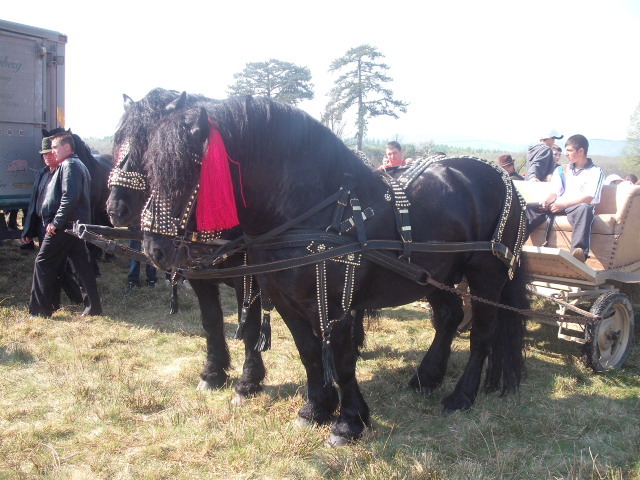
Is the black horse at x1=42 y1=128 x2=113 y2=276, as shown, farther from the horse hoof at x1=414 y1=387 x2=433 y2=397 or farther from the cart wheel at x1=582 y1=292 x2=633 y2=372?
the cart wheel at x1=582 y1=292 x2=633 y2=372

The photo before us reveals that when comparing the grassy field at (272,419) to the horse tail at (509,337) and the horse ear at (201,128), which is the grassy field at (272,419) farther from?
the horse ear at (201,128)

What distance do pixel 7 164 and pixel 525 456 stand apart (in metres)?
6.97

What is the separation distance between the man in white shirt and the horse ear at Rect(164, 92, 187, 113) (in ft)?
10.8

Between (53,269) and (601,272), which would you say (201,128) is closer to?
(601,272)

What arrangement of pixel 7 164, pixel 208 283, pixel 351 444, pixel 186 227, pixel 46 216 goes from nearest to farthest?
pixel 186 227
pixel 351 444
pixel 208 283
pixel 46 216
pixel 7 164

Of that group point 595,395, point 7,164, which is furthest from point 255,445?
point 7,164

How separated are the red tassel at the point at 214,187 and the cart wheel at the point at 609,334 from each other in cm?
317

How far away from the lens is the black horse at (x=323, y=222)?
2494 mm

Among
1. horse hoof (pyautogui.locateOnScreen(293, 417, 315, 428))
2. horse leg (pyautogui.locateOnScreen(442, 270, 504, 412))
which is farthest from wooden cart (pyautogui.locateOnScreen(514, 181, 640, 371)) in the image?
horse hoof (pyautogui.locateOnScreen(293, 417, 315, 428))

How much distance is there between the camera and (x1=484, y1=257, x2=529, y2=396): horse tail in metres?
3.78

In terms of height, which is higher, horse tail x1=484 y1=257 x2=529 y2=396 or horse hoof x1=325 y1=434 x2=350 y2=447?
horse tail x1=484 y1=257 x2=529 y2=396

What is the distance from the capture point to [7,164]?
6.75m

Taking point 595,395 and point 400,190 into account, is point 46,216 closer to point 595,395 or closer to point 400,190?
point 400,190

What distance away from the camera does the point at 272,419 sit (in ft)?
10.9
